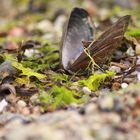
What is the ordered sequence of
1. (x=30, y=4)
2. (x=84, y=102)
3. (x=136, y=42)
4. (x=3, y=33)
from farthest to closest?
(x=30, y=4), (x=3, y=33), (x=136, y=42), (x=84, y=102)

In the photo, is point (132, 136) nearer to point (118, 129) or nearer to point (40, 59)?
point (118, 129)

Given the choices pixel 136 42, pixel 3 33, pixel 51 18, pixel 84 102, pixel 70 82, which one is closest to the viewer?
pixel 84 102

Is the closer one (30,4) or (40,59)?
(40,59)

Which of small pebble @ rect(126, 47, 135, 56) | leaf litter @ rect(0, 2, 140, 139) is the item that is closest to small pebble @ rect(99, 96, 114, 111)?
leaf litter @ rect(0, 2, 140, 139)

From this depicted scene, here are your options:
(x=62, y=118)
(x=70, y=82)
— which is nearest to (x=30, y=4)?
(x=70, y=82)

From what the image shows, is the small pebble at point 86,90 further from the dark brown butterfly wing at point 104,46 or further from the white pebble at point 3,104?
the white pebble at point 3,104

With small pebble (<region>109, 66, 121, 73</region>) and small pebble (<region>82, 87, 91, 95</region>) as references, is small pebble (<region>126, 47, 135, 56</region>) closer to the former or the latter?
small pebble (<region>109, 66, 121, 73</region>)

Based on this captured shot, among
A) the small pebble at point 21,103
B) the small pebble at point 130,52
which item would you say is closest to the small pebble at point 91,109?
the small pebble at point 21,103

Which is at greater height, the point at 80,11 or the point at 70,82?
the point at 80,11
